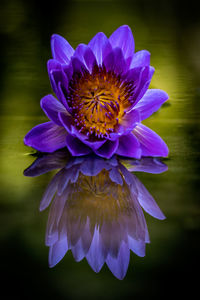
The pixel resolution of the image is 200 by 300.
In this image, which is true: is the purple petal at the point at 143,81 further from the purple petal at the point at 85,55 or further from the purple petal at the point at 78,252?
the purple petal at the point at 78,252

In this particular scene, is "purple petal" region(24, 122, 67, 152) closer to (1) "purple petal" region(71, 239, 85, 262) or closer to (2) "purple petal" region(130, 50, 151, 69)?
(2) "purple petal" region(130, 50, 151, 69)

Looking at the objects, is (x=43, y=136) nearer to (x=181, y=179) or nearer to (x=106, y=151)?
(x=106, y=151)

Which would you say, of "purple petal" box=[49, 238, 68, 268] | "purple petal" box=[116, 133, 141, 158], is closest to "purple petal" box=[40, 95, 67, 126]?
"purple petal" box=[116, 133, 141, 158]

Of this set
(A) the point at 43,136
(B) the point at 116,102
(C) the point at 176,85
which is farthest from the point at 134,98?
(C) the point at 176,85

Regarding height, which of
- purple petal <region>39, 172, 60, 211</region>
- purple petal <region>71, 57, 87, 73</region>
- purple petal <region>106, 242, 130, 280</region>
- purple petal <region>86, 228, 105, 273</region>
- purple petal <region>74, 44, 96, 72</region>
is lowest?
purple petal <region>106, 242, 130, 280</region>

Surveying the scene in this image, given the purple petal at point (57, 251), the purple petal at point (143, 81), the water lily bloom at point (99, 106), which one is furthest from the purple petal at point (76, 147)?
the purple petal at point (57, 251)

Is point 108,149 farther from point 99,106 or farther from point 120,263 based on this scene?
point 120,263
